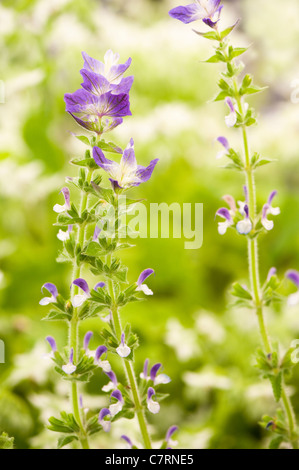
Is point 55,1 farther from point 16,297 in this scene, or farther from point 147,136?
point 16,297

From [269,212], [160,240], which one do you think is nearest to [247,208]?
[269,212]

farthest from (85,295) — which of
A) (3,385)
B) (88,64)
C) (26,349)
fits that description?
(26,349)

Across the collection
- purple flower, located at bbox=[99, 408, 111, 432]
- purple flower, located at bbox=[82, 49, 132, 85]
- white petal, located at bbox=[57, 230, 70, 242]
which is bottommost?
purple flower, located at bbox=[99, 408, 111, 432]

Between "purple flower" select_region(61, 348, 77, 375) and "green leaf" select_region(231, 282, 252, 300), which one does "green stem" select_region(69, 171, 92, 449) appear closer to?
"purple flower" select_region(61, 348, 77, 375)

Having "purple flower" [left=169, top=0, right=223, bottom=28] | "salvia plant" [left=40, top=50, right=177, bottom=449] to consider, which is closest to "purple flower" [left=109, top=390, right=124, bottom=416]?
"salvia plant" [left=40, top=50, right=177, bottom=449]

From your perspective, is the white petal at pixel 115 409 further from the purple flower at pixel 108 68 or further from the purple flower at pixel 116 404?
the purple flower at pixel 108 68

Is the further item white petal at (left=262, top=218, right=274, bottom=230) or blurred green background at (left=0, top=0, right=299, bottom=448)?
blurred green background at (left=0, top=0, right=299, bottom=448)

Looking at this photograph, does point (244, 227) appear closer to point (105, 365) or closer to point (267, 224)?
point (267, 224)
